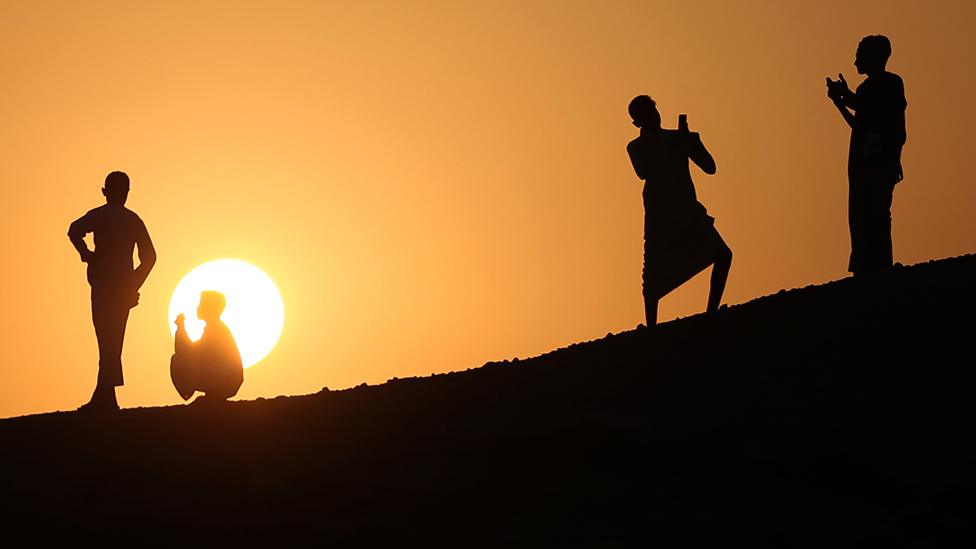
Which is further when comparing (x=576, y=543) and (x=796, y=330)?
(x=796, y=330)

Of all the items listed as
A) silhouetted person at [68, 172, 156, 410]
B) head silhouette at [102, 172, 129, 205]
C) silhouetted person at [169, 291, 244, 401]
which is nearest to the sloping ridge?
silhouetted person at [169, 291, 244, 401]

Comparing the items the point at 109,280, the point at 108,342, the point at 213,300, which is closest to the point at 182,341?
the point at 213,300

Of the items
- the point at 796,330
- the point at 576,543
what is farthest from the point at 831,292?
the point at 576,543

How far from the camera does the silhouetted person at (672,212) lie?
51.5 ft

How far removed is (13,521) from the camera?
1136cm

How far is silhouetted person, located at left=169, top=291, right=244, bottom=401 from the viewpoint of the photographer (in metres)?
15.2

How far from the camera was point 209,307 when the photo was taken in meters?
15.3

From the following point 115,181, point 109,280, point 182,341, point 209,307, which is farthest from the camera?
point 115,181

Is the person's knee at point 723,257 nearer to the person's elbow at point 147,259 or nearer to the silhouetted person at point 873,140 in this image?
the silhouetted person at point 873,140

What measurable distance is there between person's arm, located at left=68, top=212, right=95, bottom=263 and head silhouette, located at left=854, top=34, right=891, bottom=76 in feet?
27.5

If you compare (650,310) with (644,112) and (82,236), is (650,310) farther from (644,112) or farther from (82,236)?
(82,236)

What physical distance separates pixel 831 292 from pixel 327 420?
5.83 meters

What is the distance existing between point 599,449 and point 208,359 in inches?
190

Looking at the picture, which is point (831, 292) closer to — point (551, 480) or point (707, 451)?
point (707, 451)
